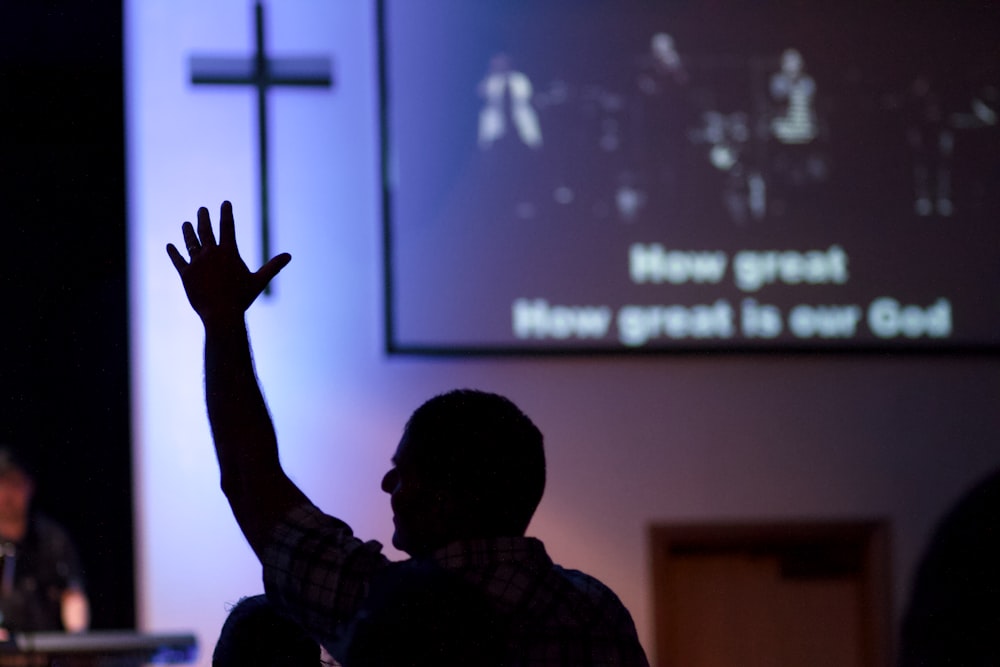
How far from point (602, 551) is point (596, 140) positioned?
1.53 m

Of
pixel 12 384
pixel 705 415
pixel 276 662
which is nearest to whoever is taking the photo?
pixel 276 662

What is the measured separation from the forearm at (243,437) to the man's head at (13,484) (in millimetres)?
2974

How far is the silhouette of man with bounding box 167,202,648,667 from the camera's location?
3.82 ft

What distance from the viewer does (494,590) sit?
3.96 feet

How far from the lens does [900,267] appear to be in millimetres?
4273

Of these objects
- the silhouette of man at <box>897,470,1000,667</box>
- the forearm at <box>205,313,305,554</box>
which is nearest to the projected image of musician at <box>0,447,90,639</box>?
the forearm at <box>205,313,305,554</box>

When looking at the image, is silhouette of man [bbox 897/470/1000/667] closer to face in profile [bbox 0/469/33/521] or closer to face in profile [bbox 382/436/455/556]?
face in profile [bbox 382/436/455/556]

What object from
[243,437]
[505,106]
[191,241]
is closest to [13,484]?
[505,106]

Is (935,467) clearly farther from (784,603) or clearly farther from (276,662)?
(276,662)

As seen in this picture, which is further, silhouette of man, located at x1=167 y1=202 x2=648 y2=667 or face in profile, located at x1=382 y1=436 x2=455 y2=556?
face in profile, located at x1=382 y1=436 x2=455 y2=556

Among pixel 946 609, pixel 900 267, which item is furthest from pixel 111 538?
pixel 946 609

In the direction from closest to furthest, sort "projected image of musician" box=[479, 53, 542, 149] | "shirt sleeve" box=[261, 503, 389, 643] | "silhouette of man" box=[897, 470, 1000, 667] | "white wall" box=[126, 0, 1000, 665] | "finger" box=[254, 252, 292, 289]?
1. "silhouette of man" box=[897, 470, 1000, 667]
2. "shirt sleeve" box=[261, 503, 389, 643]
3. "finger" box=[254, 252, 292, 289]
4. "white wall" box=[126, 0, 1000, 665]
5. "projected image of musician" box=[479, 53, 542, 149]

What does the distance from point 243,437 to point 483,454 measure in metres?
0.27

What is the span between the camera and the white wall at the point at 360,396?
13.3 feet
